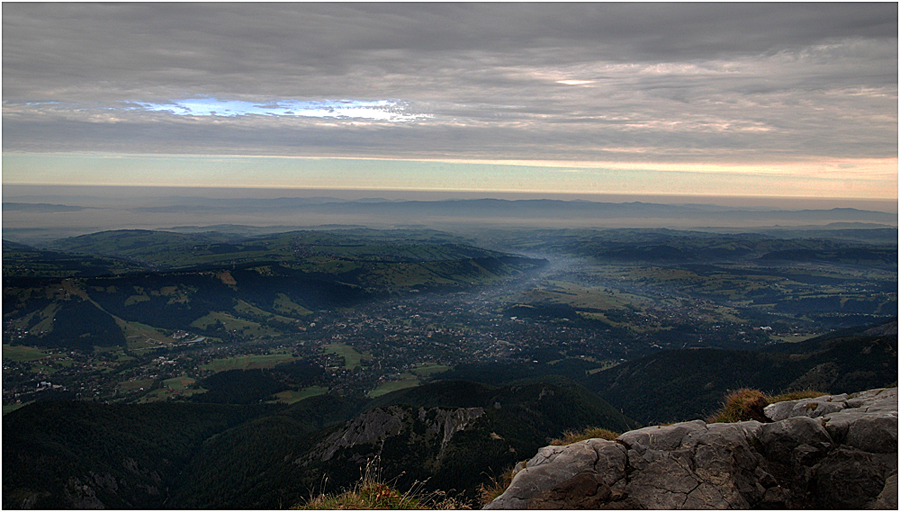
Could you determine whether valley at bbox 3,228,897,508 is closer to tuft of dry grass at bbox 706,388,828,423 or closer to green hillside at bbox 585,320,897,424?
green hillside at bbox 585,320,897,424

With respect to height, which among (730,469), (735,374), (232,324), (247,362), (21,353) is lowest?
(232,324)

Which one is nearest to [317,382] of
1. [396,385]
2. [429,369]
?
[396,385]

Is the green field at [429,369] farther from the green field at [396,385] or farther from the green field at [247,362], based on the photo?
the green field at [247,362]

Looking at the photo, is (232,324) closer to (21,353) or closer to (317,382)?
(21,353)

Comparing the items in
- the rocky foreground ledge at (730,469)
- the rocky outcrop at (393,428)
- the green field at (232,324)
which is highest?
the rocky foreground ledge at (730,469)

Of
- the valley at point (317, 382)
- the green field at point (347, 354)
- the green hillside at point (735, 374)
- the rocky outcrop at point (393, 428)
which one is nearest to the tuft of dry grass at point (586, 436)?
the valley at point (317, 382)

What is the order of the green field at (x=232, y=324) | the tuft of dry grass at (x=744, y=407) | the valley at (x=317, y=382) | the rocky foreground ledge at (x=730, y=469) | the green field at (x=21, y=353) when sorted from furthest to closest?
the green field at (x=232, y=324)
the green field at (x=21, y=353)
the valley at (x=317, y=382)
the tuft of dry grass at (x=744, y=407)
the rocky foreground ledge at (x=730, y=469)

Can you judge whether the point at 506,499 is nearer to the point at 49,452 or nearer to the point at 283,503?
the point at 283,503

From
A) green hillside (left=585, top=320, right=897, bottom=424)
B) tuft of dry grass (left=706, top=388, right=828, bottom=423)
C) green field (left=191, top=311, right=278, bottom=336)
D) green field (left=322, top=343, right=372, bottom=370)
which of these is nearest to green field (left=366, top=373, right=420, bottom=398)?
green field (left=322, top=343, right=372, bottom=370)
